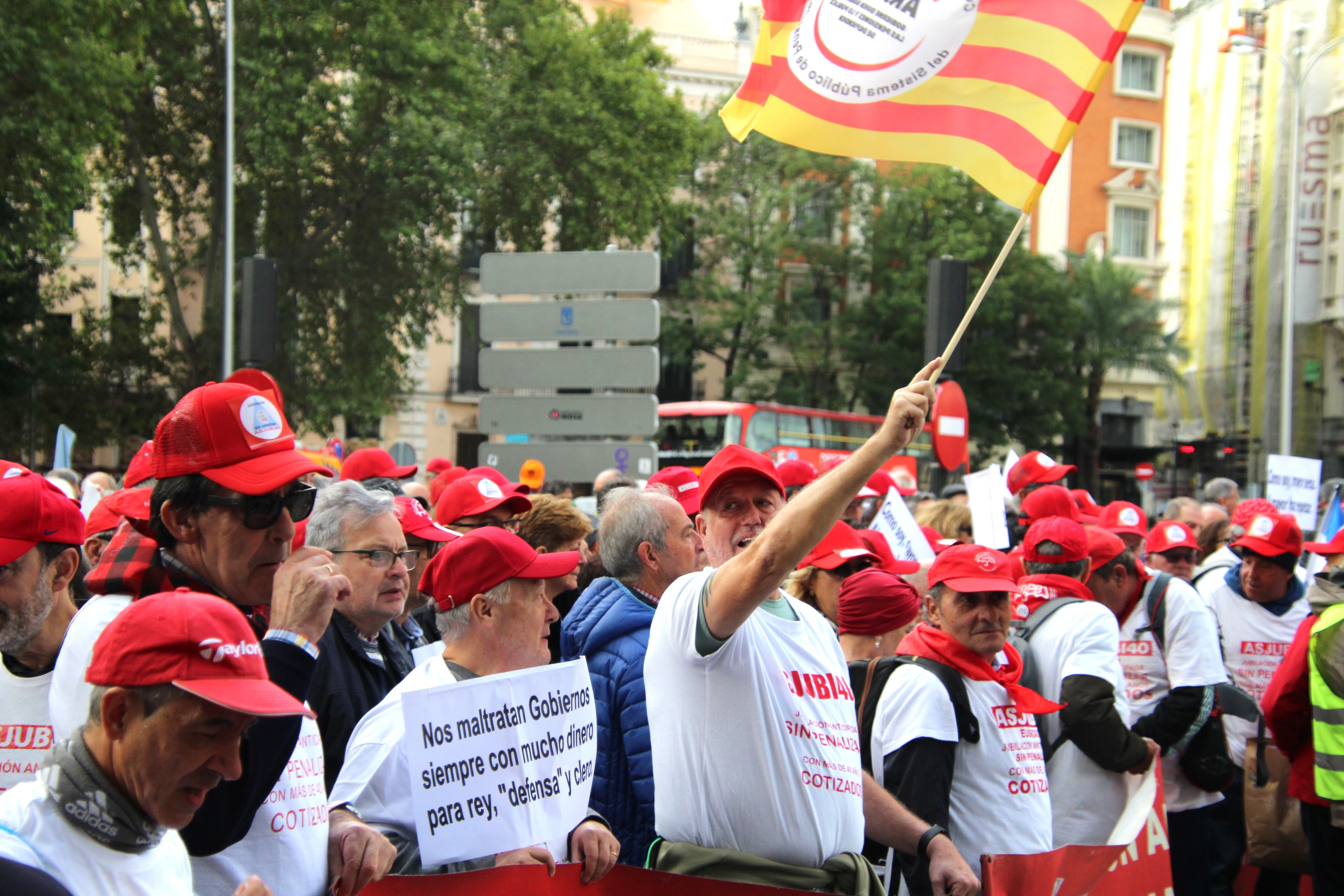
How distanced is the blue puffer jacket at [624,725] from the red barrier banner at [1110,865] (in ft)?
3.05

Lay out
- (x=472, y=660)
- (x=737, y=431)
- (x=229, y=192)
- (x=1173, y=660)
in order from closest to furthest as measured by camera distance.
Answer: (x=472, y=660), (x=1173, y=660), (x=229, y=192), (x=737, y=431)

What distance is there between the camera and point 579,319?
9.66 meters

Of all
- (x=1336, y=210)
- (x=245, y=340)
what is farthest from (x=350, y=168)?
(x=1336, y=210)

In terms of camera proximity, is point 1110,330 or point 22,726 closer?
point 22,726

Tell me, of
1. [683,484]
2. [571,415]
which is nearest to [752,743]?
[683,484]

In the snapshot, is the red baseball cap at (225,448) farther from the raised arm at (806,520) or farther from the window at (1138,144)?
the window at (1138,144)

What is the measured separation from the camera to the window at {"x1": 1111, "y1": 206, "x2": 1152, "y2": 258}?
44.7 meters

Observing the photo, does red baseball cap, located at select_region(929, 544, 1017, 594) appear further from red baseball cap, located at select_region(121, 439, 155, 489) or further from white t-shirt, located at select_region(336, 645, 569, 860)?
red baseball cap, located at select_region(121, 439, 155, 489)

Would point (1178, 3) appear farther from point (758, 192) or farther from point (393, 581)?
point (393, 581)

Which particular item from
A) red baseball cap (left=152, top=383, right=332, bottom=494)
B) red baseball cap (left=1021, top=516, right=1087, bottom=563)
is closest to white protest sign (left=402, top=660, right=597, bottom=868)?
red baseball cap (left=152, top=383, right=332, bottom=494)

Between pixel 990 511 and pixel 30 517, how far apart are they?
212 inches

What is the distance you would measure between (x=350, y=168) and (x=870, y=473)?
2248 cm

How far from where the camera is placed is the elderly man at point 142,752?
178cm

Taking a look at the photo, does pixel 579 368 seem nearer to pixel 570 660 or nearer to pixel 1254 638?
pixel 1254 638
